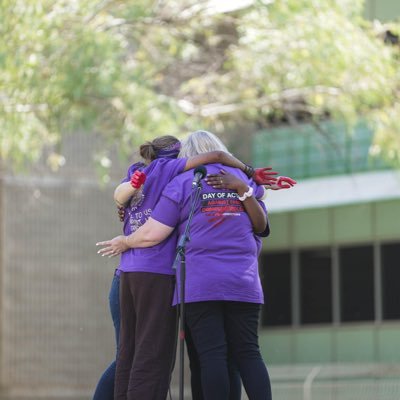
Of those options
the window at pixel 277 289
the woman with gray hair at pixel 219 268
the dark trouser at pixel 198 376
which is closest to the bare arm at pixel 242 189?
the woman with gray hair at pixel 219 268

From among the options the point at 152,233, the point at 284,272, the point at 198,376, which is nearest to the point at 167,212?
the point at 152,233

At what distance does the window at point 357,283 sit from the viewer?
78.1 feet

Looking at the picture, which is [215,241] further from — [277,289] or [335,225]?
[277,289]

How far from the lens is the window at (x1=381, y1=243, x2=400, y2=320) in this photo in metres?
23.2

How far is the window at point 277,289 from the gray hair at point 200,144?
1782cm

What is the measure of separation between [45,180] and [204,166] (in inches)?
678

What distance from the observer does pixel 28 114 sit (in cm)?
1477

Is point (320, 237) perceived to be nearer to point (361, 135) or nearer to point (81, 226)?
point (361, 135)

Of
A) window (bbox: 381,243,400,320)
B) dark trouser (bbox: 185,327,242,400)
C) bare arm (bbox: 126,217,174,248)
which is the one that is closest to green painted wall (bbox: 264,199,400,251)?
window (bbox: 381,243,400,320)

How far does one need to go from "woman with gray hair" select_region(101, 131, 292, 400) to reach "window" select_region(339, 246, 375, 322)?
16.5 metres

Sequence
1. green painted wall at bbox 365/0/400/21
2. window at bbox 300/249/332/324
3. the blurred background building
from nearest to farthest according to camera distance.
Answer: green painted wall at bbox 365/0/400/21
the blurred background building
window at bbox 300/249/332/324

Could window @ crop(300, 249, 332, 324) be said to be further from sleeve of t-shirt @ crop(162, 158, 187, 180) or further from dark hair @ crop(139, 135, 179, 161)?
sleeve of t-shirt @ crop(162, 158, 187, 180)

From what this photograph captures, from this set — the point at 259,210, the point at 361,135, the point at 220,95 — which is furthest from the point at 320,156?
the point at 259,210

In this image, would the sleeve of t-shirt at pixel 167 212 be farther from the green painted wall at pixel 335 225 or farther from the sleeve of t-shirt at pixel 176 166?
the green painted wall at pixel 335 225
